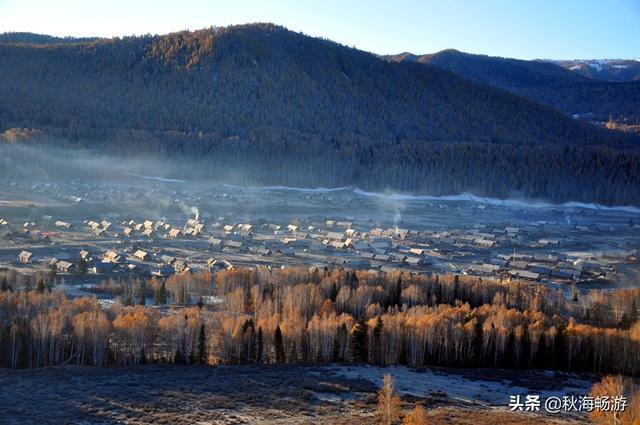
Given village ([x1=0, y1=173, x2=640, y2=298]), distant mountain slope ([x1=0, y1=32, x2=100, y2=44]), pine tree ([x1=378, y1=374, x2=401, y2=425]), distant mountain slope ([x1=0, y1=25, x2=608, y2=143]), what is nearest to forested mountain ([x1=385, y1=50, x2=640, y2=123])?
distant mountain slope ([x1=0, y1=25, x2=608, y2=143])

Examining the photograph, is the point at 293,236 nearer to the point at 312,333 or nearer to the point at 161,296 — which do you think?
the point at 161,296

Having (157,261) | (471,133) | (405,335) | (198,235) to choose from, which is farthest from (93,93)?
(405,335)

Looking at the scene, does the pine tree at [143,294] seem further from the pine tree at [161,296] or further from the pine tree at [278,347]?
the pine tree at [278,347]

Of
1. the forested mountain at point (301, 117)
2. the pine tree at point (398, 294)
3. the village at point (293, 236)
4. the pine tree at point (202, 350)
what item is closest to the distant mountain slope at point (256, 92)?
the forested mountain at point (301, 117)

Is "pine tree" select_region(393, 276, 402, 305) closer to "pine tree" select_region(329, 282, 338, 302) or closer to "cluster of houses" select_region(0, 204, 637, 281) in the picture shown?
"pine tree" select_region(329, 282, 338, 302)

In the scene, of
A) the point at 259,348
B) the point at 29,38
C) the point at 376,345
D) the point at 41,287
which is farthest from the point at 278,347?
the point at 29,38

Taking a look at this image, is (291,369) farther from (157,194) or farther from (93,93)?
(93,93)

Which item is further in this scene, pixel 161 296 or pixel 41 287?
pixel 161 296
